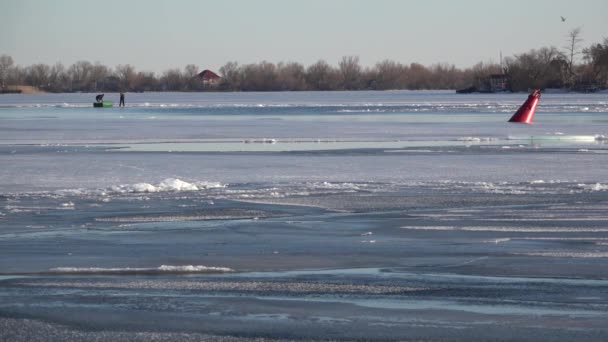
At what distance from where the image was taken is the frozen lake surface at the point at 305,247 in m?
6.57

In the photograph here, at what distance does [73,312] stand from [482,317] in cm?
263

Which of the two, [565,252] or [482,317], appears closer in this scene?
[482,317]

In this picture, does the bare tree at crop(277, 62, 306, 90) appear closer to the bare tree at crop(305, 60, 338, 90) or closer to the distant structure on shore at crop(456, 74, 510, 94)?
the bare tree at crop(305, 60, 338, 90)

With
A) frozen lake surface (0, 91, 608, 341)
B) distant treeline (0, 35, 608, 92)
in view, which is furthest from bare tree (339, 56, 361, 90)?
frozen lake surface (0, 91, 608, 341)

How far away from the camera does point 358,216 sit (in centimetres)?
1205

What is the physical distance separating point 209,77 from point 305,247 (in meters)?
179

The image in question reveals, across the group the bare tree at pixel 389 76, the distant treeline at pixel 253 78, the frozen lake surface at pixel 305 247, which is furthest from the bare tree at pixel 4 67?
the frozen lake surface at pixel 305 247

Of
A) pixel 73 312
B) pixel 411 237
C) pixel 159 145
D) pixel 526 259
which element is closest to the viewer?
pixel 73 312

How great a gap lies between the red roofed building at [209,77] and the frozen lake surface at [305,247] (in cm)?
15909

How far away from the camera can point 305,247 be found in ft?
31.8

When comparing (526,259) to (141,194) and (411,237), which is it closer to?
(411,237)

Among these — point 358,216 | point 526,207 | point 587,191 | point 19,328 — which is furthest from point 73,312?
point 587,191

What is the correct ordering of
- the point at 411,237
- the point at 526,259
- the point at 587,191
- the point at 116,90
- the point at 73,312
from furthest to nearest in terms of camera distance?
the point at 116,90 < the point at 587,191 < the point at 411,237 < the point at 526,259 < the point at 73,312

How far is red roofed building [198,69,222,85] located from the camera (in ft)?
589
